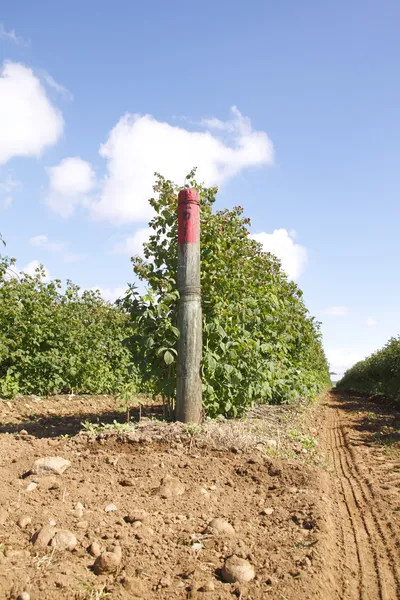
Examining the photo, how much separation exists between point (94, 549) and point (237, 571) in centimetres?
78

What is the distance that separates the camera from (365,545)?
328 cm

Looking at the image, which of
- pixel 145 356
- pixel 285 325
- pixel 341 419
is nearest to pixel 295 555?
pixel 145 356

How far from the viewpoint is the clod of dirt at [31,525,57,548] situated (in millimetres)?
2676

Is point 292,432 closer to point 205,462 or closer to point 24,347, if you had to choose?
point 205,462

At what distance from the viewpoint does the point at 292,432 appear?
6750 millimetres

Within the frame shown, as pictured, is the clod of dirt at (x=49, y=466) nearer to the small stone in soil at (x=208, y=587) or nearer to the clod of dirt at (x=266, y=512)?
the clod of dirt at (x=266, y=512)

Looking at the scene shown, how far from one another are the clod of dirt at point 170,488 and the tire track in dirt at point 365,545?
1230 millimetres

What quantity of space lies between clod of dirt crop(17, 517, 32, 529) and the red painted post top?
3.68m

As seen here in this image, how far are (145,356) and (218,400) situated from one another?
4.45ft

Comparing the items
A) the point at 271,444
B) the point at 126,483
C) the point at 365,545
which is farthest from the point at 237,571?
the point at 271,444

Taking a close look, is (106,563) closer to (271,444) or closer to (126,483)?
(126,483)

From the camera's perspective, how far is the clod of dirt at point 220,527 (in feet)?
10.0

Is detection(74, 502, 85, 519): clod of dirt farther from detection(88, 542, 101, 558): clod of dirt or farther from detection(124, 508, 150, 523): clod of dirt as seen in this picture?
detection(88, 542, 101, 558): clod of dirt

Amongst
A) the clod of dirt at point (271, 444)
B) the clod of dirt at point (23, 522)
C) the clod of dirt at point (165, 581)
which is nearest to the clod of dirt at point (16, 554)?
the clod of dirt at point (23, 522)
